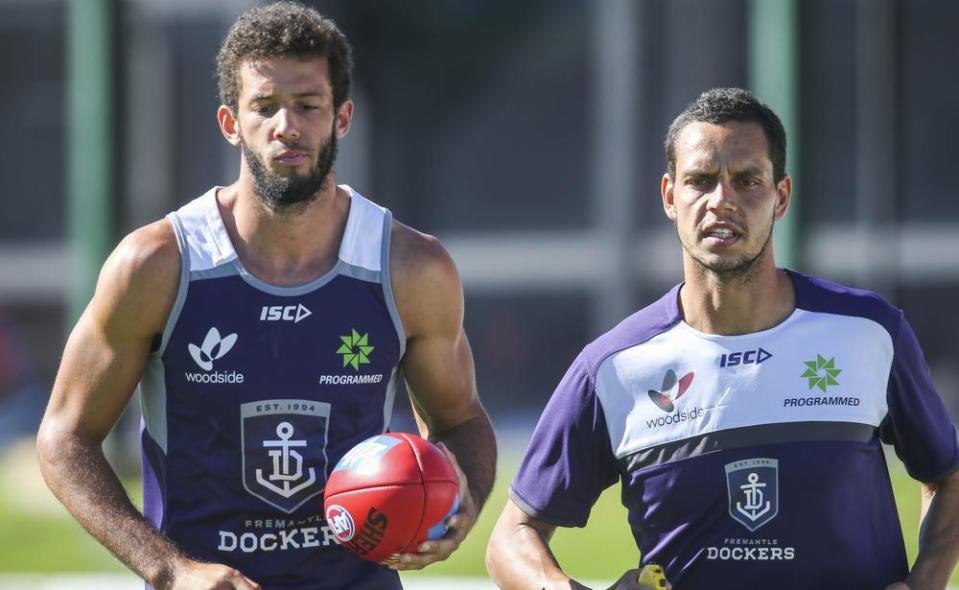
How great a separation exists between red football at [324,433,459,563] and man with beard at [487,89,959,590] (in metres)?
0.25

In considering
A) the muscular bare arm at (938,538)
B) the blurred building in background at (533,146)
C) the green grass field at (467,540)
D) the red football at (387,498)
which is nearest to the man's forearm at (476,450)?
the red football at (387,498)

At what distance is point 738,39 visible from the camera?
13070mm

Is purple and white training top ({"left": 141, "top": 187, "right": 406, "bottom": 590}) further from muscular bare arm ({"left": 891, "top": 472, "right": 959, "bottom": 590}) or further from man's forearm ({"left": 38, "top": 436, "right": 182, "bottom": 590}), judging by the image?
muscular bare arm ({"left": 891, "top": 472, "right": 959, "bottom": 590})

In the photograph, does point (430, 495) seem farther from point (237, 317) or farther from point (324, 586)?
point (237, 317)

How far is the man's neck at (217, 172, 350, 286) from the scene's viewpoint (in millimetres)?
4305

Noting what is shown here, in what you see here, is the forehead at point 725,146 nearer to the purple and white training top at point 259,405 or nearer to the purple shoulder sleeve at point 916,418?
the purple shoulder sleeve at point 916,418

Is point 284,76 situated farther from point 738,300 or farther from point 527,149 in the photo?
point 527,149

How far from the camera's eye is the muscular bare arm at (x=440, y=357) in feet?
14.3

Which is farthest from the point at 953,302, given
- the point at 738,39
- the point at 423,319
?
the point at 423,319

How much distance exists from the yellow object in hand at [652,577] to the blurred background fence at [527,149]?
28.8 feet

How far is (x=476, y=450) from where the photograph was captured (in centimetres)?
448

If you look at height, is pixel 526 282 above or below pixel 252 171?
below

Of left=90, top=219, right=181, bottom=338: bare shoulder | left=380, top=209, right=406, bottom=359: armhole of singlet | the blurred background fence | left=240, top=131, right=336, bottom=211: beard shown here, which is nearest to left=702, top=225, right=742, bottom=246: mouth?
left=380, top=209, right=406, bottom=359: armhole of singlet

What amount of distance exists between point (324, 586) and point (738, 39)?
9.67m
